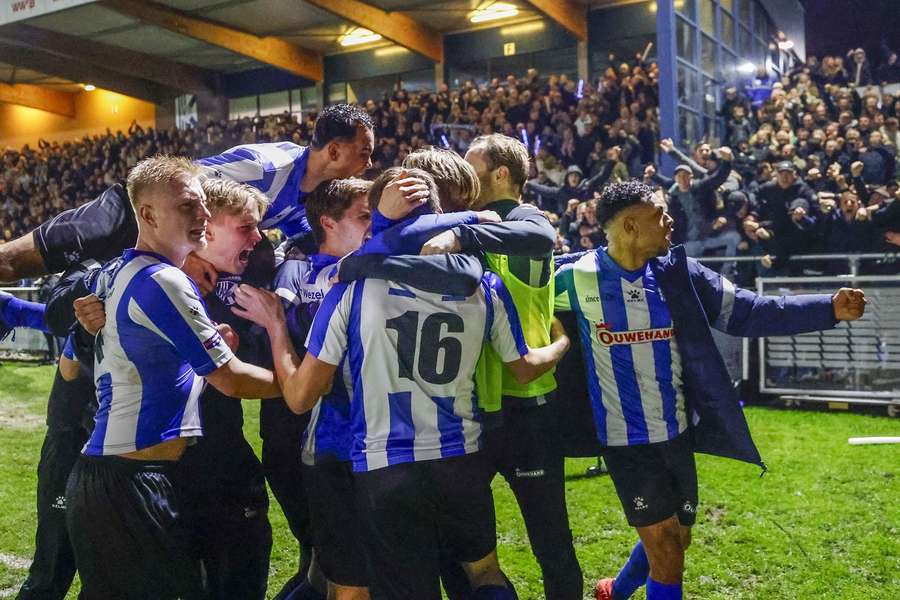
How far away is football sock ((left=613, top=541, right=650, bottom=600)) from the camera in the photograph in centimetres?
354

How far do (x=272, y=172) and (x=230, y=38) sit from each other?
1867 centimetres

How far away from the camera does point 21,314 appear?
347 cm

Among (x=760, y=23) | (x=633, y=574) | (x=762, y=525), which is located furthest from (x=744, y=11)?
(x=633, y=574)

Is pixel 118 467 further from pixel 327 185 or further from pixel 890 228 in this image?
pixel 890 228

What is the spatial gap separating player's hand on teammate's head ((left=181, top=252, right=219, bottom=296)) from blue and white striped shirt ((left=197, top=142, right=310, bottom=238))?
0.57 m

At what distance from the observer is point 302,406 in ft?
8.26

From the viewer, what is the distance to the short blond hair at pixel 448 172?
2703 millimetres

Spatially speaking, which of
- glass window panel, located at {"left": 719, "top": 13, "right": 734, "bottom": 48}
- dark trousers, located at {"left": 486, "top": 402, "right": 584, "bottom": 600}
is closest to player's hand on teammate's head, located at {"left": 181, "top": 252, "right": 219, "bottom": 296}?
dark trousers, located at {"left": 486, "top": 402, "right": 584, "bottom": 600}

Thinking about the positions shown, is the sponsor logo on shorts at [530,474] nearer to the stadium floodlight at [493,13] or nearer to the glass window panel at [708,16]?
the glass window panel at [708,16]

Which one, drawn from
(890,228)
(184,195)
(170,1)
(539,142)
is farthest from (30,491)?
(170,1)

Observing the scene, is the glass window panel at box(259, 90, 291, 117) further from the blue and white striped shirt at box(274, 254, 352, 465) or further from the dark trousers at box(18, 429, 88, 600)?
the blue and white striped shirt at box(274, 254, 352, 465)

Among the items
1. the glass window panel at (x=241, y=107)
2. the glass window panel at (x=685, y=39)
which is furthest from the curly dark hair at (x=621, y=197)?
the glass window panel at (x=241, y=107)

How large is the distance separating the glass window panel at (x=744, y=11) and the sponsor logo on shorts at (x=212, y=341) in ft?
65.2

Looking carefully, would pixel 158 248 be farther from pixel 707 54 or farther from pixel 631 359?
pixel 707 54
